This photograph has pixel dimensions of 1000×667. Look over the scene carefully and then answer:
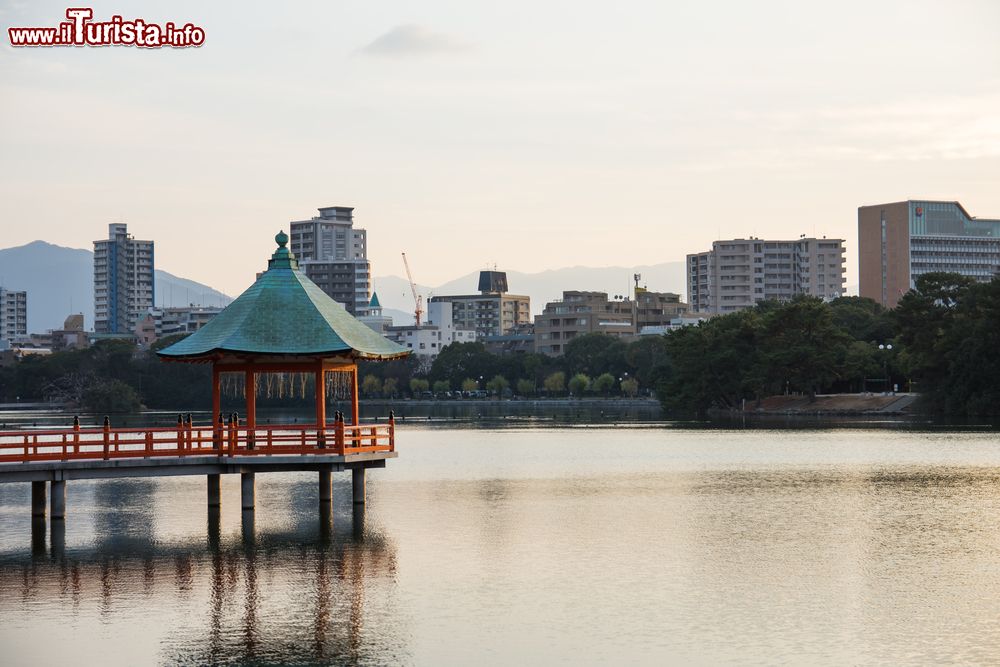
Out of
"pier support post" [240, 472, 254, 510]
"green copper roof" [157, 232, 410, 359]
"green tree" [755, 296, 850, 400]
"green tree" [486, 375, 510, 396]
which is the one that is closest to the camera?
"green copper roof" [157, 232, 410, 359]

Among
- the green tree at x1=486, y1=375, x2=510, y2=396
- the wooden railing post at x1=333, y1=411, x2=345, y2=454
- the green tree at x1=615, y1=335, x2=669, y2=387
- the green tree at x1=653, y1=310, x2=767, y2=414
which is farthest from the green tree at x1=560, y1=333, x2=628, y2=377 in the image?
the wooden railing post at x1=333, y1=411, x2=345, y2=454

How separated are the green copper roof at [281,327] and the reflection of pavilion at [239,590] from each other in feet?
17.2

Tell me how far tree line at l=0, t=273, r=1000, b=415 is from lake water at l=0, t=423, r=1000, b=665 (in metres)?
51.8

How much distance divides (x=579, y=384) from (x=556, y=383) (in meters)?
8.12

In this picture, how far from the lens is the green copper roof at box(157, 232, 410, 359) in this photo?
38812 mm

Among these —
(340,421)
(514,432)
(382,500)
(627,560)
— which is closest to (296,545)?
(340,421)

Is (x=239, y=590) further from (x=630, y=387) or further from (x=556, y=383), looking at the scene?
(x=556, y=383)

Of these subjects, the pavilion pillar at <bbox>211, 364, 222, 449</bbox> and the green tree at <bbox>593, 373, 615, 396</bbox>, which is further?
the green tree at <bbox>593, 373, 615, 396</bbox>

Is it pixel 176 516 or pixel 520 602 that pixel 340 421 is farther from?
pixel 520 602

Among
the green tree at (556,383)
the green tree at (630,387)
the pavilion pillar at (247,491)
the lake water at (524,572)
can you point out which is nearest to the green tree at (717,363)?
the green tree at (630,387)

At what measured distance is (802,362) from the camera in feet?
394

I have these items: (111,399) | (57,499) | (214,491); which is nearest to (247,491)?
(214,491)

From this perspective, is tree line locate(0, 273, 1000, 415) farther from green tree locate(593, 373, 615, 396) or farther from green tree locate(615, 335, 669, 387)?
green tree locate(593, 373, 615, 396)

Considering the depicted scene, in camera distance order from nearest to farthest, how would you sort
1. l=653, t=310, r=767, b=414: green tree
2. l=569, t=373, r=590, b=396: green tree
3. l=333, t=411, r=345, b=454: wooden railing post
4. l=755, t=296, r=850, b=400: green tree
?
l=333, t=411, r=345, b=454: wooden railing post, l=755, t=296, r=850, b=400: green tree, l=653, t=310, r=767, b=414: green tree, l=569, t=373, r=590, b=396: green tree
